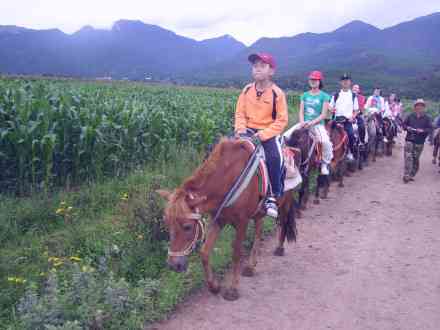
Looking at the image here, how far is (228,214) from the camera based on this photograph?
4.48m

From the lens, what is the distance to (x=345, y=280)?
16.9ft

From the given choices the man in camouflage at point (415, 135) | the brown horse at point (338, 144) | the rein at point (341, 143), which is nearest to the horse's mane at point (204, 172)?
the brown horse at point (338, 144)

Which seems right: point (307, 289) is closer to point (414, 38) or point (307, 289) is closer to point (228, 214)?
point (228, 214)

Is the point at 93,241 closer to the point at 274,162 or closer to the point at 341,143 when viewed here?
the point at 274,162

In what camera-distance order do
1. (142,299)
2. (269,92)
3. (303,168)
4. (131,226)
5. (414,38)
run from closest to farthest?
1. (142,299)
2. (269,92)
3. (131,226)
4. (303,168)
5. (414,38)

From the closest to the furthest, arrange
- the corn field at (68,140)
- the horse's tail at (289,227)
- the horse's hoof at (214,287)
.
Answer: the horse's hoof at (214,287) < the horse's tail at (289,227) < the corn field at (68,140)

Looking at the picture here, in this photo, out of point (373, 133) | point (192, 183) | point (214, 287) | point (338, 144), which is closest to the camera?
point (192, 183)

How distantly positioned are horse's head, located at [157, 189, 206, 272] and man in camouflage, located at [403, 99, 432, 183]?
28.3ft

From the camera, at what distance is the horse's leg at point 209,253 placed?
437cm

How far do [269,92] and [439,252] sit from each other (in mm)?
3707

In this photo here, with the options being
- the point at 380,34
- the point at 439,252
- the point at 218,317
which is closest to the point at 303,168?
the point at 439,252

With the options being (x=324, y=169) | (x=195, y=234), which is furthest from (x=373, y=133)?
(x=195, y=234)

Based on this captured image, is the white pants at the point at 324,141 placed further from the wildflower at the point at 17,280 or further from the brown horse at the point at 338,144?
the wildflower at the point at 17,280

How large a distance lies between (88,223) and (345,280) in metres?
3.76
